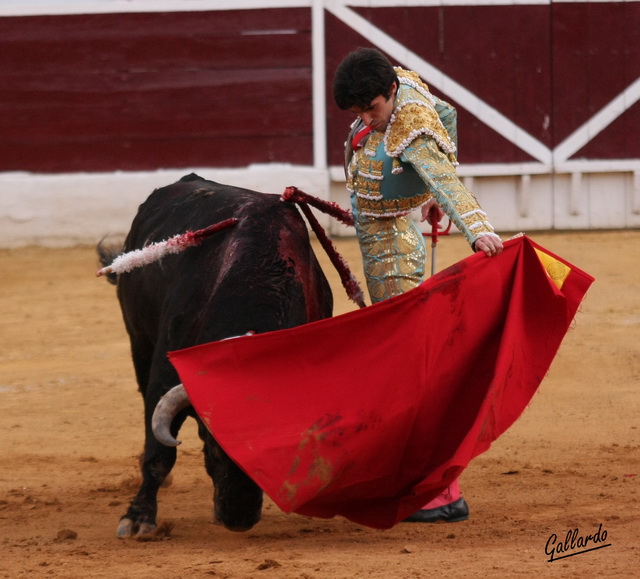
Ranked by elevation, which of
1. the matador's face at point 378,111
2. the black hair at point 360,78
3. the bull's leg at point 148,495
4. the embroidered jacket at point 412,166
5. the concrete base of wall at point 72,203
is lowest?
the bull's leg at point 148,495

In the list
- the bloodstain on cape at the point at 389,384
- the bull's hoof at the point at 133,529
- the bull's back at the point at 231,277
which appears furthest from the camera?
the bull's hoof at the point at 133,529

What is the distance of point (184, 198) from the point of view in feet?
12.2

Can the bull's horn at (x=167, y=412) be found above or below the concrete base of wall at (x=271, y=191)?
below

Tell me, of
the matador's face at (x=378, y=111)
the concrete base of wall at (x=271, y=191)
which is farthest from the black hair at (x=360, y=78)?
the concrete base of wall at (x=271, y=191)

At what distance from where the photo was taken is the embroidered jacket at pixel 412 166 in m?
2.90

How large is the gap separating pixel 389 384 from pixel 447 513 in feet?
1.68

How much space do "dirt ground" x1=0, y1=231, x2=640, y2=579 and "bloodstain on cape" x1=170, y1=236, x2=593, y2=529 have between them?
18cm

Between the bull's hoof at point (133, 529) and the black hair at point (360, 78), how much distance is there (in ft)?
3.89

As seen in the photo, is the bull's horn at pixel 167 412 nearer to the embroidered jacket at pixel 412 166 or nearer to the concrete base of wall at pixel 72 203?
the embroidered jacket at pixel 412 166

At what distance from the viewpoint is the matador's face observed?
2982 millimetres

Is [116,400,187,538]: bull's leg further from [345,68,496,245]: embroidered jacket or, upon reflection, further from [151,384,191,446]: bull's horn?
[345,68,496,245]: embroidered jacket

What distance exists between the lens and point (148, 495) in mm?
3121

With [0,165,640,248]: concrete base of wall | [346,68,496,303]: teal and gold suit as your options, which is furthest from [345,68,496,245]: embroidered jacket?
[0,165,640,248]: concrete base of wall

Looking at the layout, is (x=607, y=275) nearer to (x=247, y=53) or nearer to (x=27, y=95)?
(x=247, y=53)
